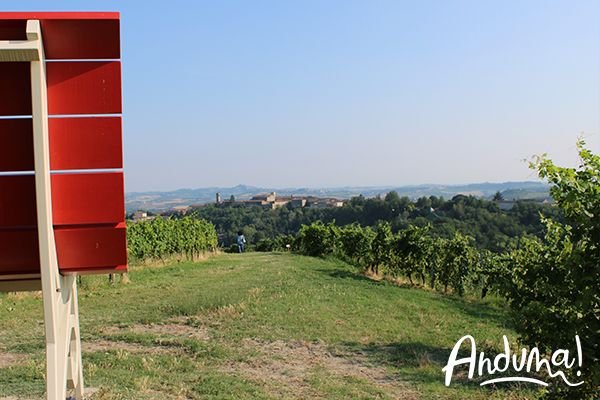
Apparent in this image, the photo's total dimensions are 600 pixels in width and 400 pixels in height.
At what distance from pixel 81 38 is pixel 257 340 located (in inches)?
204

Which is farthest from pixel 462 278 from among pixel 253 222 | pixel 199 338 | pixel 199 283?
pixel 253 222

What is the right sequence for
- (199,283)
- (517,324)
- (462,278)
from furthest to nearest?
(462,278) → (199,283) → (517,324)

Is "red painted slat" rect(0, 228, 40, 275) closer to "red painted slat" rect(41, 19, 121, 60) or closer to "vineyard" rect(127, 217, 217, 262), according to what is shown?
"red painted slat" rect(41, 19, 121, 60)

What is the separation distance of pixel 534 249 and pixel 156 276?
33.9 ft

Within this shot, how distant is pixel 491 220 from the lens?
32.1 meters

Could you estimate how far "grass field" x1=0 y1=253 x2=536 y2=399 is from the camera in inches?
195

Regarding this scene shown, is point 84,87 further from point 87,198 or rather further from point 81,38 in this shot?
point 87,198

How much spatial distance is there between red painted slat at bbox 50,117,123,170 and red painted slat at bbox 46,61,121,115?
41 mm

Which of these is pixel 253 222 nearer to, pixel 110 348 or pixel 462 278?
pixel 462 278

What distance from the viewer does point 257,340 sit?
6711mm

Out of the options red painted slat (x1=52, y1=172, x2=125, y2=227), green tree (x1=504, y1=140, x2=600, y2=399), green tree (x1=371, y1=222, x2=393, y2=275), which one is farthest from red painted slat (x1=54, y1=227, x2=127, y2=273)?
green tree (x1=371, y1=222, x2=393, y2=275)

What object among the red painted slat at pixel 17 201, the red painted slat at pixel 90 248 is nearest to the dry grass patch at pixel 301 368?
the red painted slat at pixel 90 248

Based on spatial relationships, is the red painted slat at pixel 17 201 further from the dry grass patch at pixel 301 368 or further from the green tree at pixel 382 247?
the green tree at pixel 382 247

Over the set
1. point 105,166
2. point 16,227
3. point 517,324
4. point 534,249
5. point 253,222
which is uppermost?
point 105,166
